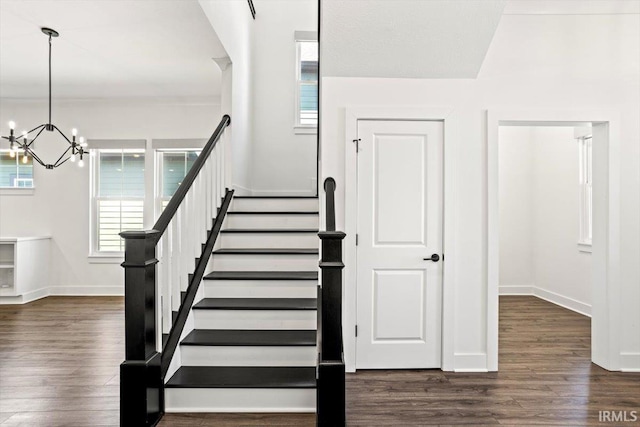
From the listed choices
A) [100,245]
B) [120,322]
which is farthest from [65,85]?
[120,322]

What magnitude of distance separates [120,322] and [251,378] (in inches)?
108

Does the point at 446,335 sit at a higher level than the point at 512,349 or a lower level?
higher

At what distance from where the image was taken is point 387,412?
2.62 m

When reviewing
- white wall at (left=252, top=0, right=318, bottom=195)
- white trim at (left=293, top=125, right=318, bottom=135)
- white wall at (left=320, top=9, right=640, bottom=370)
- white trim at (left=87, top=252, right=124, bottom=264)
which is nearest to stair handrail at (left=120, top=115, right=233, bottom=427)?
white wall at (left=320, top=9, right=640, bottom=370)

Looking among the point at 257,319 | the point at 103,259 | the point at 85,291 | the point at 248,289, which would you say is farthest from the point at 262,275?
the point at 85,291

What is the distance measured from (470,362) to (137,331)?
2.53 meters

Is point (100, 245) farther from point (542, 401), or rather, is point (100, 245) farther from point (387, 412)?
point (542, 401)

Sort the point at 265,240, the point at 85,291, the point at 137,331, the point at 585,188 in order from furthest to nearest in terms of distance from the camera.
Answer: the point at 85,291, the point at 585,188, the point at 265,240, the point at 137,331

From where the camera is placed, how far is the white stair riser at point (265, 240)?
3.85 metres

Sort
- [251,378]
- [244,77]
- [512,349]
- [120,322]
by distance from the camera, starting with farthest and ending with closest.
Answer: [244,77] < [120,322] < [512,349] < [251,378]

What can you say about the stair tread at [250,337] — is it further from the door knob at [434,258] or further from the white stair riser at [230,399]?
the door knob at [434,258]

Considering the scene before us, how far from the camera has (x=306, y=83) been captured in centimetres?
602

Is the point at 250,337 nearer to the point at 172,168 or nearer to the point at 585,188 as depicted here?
the point at 172,168

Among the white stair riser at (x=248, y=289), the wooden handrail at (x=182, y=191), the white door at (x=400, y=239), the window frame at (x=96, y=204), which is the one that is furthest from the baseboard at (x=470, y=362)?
the window frame at (x=96, y=204)
